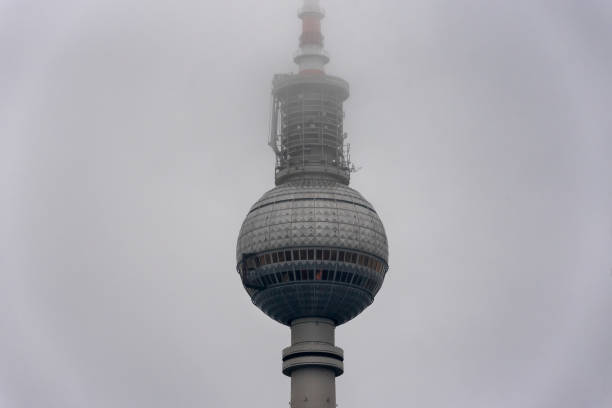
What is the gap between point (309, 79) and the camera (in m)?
197

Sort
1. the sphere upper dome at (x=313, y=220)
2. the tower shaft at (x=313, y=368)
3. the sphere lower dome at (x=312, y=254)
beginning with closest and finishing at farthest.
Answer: the tower shaft at (x=313, y=368), the sphere lower dome at (x=312, y=254), the sphere upper dome at (x=313, y=220)

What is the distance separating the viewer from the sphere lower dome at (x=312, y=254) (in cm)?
18525

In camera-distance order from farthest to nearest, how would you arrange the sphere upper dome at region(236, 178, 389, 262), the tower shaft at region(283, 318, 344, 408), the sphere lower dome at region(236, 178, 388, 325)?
1. the sphere upper dome at region(236, 178, 389, 262)
2. the sphere lower dome at region(236, 178, 388, 325)
3. the tower shaft at region(283, 318, 344, 408)

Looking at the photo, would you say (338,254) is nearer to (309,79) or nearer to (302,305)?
(302,305)

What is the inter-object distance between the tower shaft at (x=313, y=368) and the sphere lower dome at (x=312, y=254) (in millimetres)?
4313

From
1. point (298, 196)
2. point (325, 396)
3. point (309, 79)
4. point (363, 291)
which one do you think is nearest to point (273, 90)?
point (309, 79)

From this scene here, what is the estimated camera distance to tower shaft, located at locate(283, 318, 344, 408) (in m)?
182

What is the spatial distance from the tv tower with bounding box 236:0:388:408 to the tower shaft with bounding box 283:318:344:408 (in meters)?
0.14

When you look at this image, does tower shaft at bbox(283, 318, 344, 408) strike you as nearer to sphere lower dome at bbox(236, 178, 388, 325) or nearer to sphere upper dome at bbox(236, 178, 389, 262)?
sphere lower dome at bbox(236, 178, 388, 325)

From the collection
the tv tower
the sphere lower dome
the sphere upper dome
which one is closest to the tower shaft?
the tv tower

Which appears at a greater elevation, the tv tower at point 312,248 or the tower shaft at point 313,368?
the tv tower at point 312,248

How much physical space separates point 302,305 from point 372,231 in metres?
14.8

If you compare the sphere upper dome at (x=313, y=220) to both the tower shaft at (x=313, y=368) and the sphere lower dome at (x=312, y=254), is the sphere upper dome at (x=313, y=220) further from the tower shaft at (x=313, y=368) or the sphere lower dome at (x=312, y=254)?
the tower shaft at (x=313, y=368)

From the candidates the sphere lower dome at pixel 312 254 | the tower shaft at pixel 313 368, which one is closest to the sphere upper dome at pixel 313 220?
the sphere lower dome at pixel 312 254
